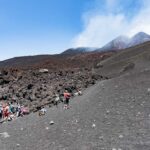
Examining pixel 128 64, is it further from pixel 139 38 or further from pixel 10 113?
pixel 139 38

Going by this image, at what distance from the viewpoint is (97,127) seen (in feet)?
57.6

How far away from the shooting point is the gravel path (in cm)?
1513

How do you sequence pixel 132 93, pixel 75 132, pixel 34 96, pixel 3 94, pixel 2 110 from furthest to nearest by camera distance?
1. pixel 3 94
2. pixel 34 96
3. pixel 2 110
4. pixel 132 93
5. pixel 75 132

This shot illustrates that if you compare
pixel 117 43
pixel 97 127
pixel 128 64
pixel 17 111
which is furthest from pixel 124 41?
pixel 97 127

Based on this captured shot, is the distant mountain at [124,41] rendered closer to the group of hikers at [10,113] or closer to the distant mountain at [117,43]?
the distant mountain at [117,43]

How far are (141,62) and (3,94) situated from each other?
12.2 meters

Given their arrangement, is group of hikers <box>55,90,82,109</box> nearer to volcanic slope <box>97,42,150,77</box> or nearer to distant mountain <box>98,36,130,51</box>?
volcanic slope <box>97,42,150,77</box>

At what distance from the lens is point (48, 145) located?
51.5ft

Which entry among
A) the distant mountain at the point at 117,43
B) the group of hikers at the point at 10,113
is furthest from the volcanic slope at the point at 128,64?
the distant mountain at the point at 117,43

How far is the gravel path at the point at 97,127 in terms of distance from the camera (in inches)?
596

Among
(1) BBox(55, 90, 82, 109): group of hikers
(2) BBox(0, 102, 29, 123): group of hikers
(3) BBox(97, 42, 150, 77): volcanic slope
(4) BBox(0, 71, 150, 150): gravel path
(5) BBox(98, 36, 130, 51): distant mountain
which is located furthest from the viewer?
(5) BBox(98, 36, 130, 51): distant mountain

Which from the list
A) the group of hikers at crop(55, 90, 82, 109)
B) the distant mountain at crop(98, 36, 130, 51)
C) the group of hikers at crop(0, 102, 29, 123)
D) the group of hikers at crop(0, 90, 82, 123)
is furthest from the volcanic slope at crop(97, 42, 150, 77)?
the distant mountain at crop(98, 36, 130, 51)

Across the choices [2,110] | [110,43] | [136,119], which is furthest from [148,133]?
[110,43]

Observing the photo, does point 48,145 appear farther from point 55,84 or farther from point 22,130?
point 55,84
